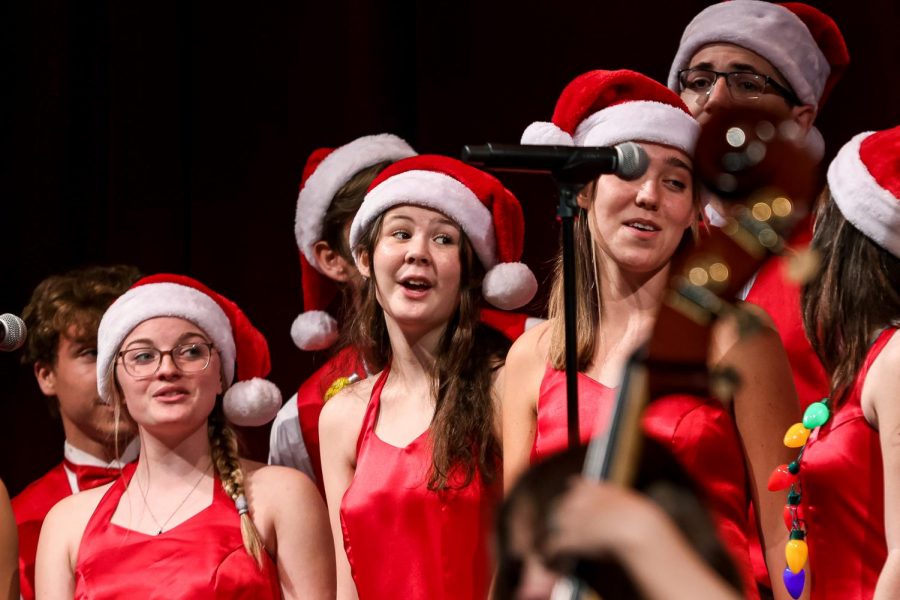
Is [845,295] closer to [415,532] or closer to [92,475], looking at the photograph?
[415,532]

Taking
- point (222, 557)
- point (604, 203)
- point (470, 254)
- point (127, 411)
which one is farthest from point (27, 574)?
point (604, 203)

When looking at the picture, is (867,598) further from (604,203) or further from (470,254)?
(470,254)

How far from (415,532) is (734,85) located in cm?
123

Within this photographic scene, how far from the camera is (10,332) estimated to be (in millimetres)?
2186

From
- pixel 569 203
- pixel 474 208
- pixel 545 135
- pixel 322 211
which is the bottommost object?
pixel 322 211

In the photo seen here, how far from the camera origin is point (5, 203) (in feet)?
13.5

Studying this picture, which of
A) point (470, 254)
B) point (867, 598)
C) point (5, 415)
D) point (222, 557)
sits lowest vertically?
point (5, 415)

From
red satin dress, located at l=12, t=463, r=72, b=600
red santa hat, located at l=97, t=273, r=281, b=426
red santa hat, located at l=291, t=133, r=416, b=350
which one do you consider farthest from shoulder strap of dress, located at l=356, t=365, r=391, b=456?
red satin dress, located at l=12, t=463, r=72, b=600

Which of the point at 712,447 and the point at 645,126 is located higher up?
the point at 645,126

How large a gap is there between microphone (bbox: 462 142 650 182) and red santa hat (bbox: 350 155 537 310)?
108 cm

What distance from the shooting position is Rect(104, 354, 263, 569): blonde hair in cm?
273

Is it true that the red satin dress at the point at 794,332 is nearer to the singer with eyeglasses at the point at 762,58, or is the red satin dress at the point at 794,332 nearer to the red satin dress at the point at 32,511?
the singer with eyeglasses at the point at 762,58

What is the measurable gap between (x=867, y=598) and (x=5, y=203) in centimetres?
312

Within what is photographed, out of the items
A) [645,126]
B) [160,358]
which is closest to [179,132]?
[160,358]
